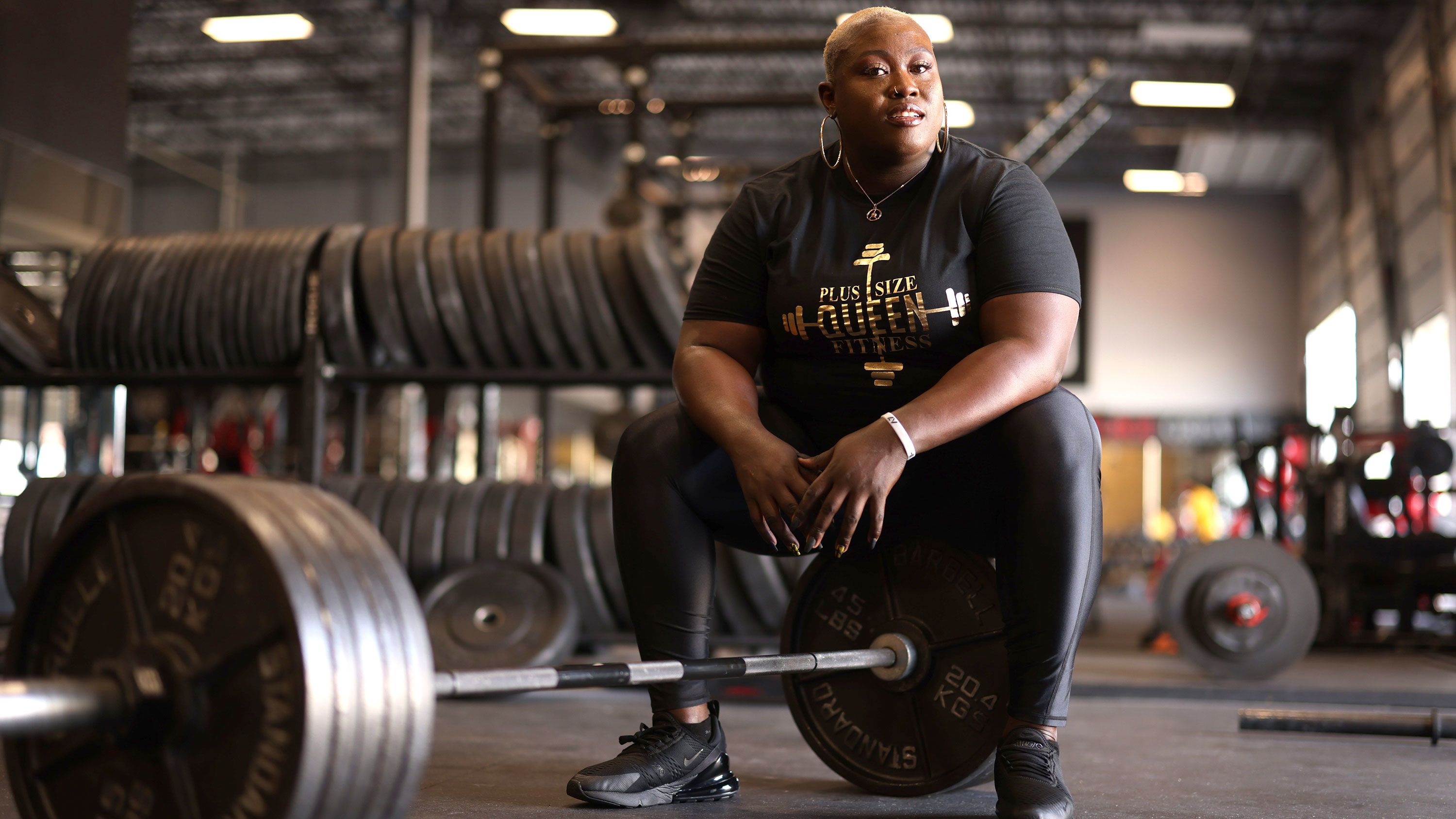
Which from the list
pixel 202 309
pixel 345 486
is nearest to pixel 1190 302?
pixel 345 486

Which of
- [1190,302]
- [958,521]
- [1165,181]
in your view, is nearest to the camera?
[958,521]

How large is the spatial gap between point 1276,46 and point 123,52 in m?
10.9

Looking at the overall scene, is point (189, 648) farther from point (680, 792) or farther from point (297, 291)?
point (297, 291)

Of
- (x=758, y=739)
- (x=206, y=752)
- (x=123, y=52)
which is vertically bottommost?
(x=758, y=739)

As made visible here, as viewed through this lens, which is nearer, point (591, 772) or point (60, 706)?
point (60, 706)

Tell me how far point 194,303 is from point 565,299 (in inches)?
37.8

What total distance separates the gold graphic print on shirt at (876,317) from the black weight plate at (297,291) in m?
1.98

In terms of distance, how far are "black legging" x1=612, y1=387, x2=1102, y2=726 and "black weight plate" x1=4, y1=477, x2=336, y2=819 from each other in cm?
63

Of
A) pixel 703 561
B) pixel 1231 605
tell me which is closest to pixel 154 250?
pixel 703 561

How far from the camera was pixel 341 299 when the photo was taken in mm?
3148

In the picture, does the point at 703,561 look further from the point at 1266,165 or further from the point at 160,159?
the point at 160,159

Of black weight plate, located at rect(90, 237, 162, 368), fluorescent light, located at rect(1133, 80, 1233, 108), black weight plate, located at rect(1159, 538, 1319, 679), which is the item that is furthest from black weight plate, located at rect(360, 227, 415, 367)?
fluorescent light, located at rect(1133, 80, 1233, 108)

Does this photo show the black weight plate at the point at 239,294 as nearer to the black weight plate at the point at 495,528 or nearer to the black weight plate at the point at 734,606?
the black weight plate at the point at 495,528

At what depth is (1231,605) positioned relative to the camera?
12.7ft
